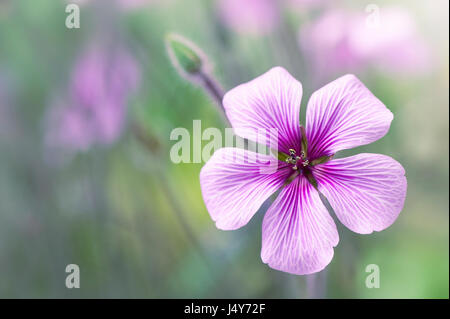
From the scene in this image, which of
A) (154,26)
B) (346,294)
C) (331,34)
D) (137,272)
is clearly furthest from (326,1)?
(137,272)

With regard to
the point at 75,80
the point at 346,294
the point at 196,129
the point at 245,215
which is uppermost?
the point at 75,80

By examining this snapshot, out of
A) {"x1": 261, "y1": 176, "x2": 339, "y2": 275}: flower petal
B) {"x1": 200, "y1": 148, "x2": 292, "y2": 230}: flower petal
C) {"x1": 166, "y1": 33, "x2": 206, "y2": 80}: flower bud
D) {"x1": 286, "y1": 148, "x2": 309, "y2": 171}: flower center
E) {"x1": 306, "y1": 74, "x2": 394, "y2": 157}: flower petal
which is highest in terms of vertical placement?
{"x1": 166, "y1": 33, "x2": 206, "y2": 80}: flower bud

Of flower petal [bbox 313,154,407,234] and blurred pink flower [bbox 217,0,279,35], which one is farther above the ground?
blurred pink flower [bbox 217,0,279,35]

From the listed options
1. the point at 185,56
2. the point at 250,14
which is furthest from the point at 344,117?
the point at 250,14

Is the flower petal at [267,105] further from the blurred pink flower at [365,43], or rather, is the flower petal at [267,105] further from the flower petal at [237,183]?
the blurred pink flower at [365,43]

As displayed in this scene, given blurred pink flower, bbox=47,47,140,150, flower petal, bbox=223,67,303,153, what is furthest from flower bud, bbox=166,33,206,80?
blurred pink flower, bbox=47,47,140,150

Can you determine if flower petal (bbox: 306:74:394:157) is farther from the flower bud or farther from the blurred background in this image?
the blurred background
